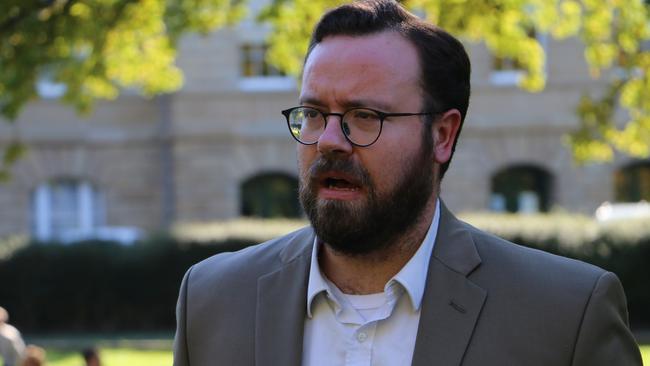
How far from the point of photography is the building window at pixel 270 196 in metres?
28.2

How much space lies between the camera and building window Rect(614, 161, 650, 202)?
93.0 feet

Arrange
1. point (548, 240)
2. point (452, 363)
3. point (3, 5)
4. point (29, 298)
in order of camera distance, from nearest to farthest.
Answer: point (452, 363) < point (3, 5) < point (548, 240) < point (29, 298)

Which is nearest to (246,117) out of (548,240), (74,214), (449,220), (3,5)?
(74,214)

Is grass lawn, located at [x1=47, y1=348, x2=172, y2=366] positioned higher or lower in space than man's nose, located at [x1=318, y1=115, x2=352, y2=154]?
lower

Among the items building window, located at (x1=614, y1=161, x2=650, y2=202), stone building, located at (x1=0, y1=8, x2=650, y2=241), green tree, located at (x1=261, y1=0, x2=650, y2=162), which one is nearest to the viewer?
green tree, located at (x1=261, y1=0, x2=650, y2=162)

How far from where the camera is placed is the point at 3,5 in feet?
31.6

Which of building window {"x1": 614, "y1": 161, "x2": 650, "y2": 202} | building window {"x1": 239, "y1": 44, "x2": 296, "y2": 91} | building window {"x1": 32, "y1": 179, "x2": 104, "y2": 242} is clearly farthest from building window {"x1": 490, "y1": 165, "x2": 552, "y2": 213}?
building window {"x1": 32, "y1": 179, "x2": 104, "y2": 242}

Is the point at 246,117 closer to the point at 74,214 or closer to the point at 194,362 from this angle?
the point at 74,214

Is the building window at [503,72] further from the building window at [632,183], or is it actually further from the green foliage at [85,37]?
the green foliage at [85,37]

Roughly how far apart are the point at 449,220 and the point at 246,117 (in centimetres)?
2516

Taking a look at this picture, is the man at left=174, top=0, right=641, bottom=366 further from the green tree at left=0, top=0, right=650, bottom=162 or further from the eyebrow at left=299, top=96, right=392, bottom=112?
the green tree at left=0, top=0, right=650, bottom=162

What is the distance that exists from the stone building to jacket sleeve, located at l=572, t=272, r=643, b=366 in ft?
81.3

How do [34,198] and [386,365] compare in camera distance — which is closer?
[386,365]

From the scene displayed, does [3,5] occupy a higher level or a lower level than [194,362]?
higher
